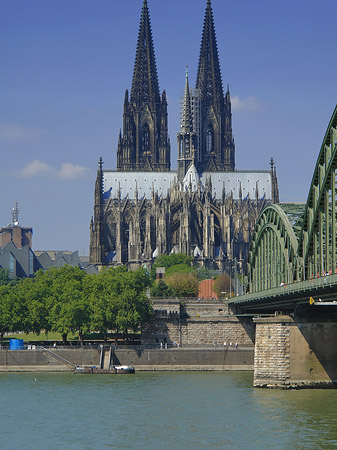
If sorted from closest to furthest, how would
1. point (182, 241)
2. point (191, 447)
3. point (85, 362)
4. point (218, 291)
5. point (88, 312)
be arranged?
point (191, 447) → point (85, 362) → point (88, 312) → point (218, 291) → point (182, 241)

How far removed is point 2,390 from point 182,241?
11190cm

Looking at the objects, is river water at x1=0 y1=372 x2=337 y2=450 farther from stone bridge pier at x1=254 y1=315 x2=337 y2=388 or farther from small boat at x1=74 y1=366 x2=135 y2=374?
small boat at x1=74 y1=366 x2=135 y2=374

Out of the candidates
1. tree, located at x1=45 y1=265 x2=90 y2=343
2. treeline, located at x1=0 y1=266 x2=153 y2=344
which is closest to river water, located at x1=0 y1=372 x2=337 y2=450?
tree, located at x1=45 y1=265 x2=90 y2=343

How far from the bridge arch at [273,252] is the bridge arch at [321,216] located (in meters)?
3.46

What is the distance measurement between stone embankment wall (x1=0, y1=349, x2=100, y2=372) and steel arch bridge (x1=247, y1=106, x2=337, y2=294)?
56.5 ft

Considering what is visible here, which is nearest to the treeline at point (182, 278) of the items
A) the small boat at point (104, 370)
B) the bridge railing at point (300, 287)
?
the small boat at point (104, 370)

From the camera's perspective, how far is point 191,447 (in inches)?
2019

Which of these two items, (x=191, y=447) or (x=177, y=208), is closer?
(x=191, y=447)

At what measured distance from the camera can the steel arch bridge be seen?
6944 cm

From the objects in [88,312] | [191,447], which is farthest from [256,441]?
[88,312]

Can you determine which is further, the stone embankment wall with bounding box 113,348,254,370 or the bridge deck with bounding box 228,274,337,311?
the stone embankment wall with bounding box 113,348,254,370

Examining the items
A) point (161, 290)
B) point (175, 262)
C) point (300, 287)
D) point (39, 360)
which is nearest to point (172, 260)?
point (175, 262)

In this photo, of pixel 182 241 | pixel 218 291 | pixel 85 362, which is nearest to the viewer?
pixel 85 362

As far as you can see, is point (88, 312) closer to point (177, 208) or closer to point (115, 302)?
point (115, 302)
